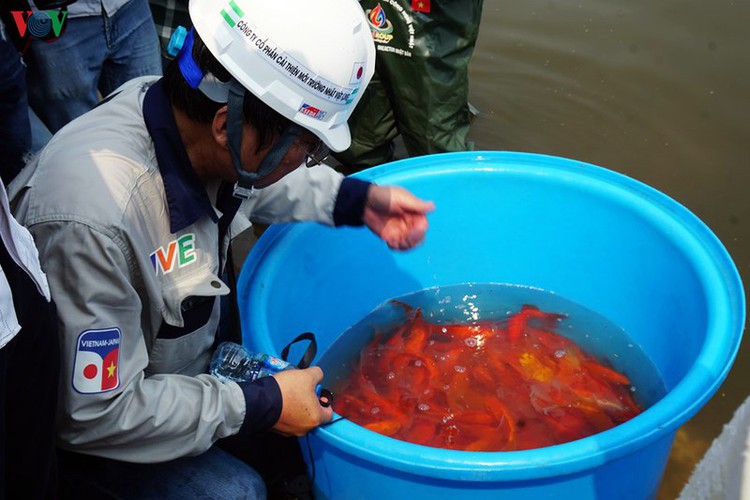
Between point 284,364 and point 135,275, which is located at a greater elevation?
point 135,275

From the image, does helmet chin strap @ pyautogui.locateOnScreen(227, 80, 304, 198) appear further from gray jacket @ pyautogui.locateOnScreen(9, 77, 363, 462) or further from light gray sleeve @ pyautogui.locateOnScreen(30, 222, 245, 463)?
light gray sleeve @ pyautogui.locateOnScreen(30, 222, 245, 463)

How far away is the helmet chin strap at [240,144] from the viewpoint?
1.46 metres

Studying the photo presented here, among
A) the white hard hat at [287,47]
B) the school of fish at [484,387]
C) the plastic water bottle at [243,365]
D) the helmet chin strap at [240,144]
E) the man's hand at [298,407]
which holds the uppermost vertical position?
the white hard hat at [287,47]

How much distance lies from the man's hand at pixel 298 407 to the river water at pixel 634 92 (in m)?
2.06

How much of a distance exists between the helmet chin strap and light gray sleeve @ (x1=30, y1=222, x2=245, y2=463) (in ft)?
0.93

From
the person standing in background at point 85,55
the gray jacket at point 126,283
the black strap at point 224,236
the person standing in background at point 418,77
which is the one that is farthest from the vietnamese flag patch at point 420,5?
the gray jacket at point 126,283

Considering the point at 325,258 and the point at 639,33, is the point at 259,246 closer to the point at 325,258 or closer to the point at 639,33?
the point at 325,258

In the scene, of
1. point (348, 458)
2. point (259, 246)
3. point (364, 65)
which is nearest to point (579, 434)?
point (348, 458)

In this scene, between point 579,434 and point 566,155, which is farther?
point 566,155

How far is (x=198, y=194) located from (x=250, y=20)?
1.22 ft

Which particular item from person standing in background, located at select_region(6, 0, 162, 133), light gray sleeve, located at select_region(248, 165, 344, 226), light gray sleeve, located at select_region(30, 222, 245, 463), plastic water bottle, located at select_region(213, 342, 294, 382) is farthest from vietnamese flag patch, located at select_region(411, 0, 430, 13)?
light gray sleeve, located at select_region(30, 222, 245, 463)

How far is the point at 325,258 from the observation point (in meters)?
2.40

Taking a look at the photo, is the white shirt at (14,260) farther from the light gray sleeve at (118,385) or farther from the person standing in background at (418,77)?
the person standing in background at (418,77)

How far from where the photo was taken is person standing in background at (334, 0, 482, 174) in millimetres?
3047
